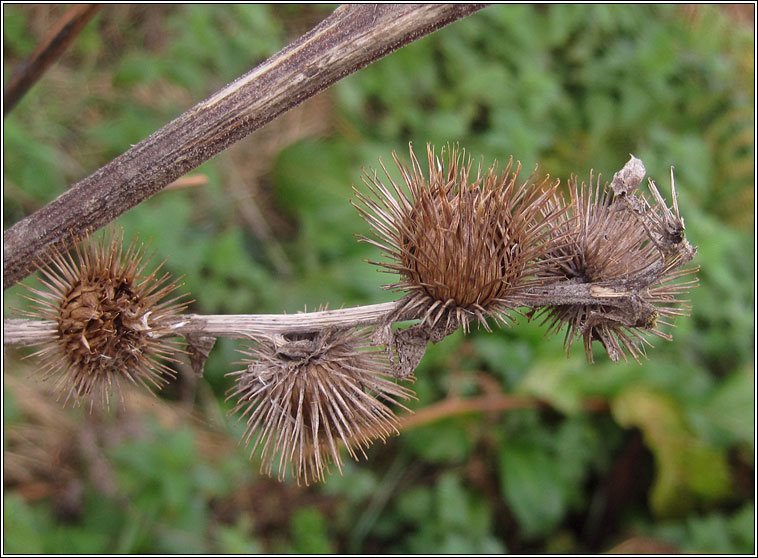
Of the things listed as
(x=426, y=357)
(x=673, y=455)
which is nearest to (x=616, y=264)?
(x=426, y=357)

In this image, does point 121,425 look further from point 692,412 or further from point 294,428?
point 692,412

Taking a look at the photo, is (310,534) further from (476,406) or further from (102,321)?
(102,321)

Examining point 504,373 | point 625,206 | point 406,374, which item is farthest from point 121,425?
point 625,206

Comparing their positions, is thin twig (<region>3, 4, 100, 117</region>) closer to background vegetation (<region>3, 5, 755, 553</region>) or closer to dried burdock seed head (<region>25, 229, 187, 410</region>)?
dried burdock seed head (<region>25, 229, 187, 410</region>)

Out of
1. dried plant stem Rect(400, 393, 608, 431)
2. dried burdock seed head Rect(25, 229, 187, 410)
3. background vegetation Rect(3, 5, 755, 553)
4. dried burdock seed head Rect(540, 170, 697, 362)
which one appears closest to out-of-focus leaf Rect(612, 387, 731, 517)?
background vegetation Rect(3, 5, 755, 553)

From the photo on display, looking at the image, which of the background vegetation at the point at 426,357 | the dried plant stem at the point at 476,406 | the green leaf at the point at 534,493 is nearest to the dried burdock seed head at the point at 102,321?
the background vegetation at the point at 426,357

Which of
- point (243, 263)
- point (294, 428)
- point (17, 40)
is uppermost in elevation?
point (17, 40)
